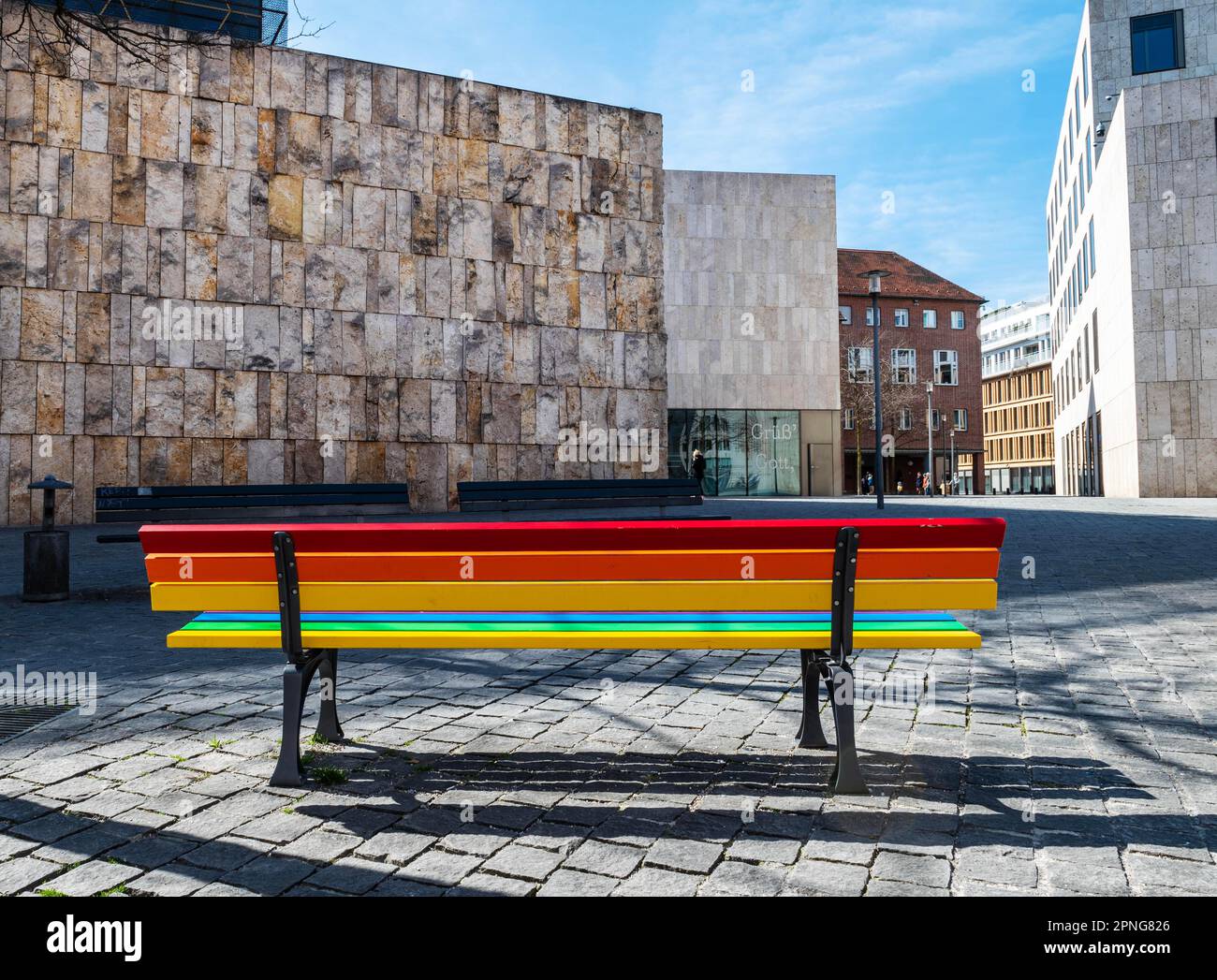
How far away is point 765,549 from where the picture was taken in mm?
3582

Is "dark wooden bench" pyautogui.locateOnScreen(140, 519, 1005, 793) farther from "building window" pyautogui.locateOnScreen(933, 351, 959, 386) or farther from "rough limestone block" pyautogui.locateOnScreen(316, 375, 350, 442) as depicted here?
"building window" pyautogui.locateOnScreen(933, 351, 959, 386)

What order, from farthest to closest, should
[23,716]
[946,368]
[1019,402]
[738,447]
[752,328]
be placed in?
[1019,402]
[946,368]
[738,447]
[752,328]
[23,716]

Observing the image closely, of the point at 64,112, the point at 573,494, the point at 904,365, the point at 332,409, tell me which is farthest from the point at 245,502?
the point at 904,365

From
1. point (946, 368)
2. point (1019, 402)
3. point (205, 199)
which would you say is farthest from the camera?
point (1019, 402)

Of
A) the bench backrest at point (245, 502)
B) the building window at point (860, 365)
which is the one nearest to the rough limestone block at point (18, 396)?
the bench backrest at point (245, 502)

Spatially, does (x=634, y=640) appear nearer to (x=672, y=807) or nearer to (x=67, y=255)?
(x=672, y=807)

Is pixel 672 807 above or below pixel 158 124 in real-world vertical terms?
below

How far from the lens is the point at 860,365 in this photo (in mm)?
67688

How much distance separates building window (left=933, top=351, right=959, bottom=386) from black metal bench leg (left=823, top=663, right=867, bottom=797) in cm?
7397

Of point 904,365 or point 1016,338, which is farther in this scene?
point 1016,338

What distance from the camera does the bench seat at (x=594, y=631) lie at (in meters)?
3.63

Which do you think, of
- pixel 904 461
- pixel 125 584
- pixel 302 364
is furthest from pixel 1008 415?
pixel 125 584

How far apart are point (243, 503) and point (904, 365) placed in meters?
63.6
